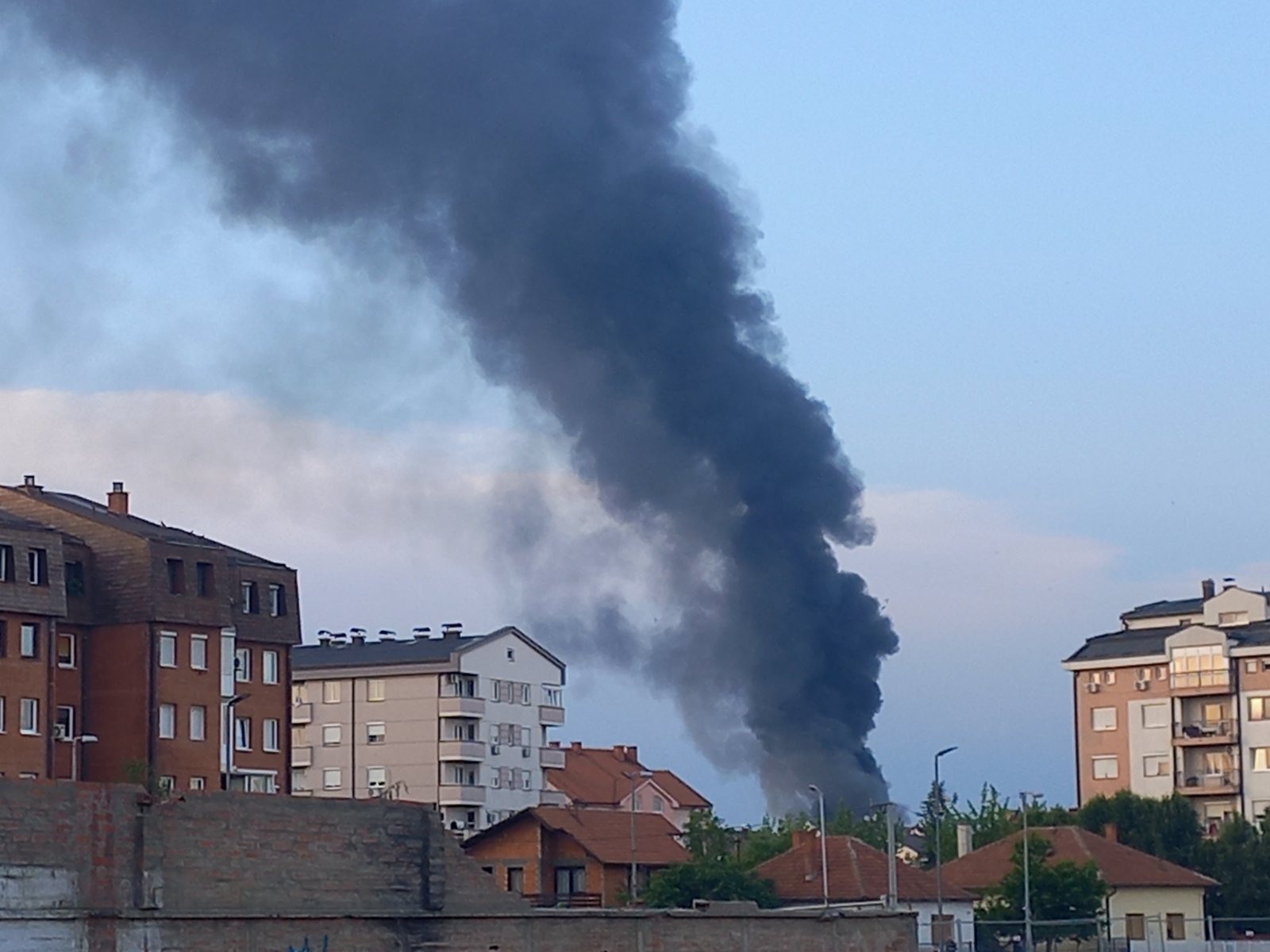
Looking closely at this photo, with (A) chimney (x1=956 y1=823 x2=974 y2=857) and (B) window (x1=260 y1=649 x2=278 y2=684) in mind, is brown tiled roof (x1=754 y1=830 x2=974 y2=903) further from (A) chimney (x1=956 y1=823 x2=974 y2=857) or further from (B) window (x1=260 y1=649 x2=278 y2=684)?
(B) window (x1=260 y1=649 x2=278 y2=684)

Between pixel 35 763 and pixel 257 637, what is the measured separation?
14.8 metres

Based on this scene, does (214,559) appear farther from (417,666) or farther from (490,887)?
(490,887)

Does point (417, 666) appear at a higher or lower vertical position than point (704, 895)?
higher

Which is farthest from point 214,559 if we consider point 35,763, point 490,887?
point 490,887

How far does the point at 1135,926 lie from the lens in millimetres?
86188

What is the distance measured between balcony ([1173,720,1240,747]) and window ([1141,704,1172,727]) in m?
0.90

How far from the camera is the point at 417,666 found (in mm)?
127750

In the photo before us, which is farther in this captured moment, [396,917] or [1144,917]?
[1144,917]

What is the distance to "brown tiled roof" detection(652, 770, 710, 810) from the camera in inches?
6019

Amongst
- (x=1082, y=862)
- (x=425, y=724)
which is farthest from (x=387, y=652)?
(x=1082, y=862)

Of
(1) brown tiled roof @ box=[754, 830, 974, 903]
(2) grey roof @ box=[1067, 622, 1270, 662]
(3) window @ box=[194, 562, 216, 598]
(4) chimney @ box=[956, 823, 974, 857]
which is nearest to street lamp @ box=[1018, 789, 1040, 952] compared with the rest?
(1) brown tiled roof @ box=[754, 830, 974, 903]

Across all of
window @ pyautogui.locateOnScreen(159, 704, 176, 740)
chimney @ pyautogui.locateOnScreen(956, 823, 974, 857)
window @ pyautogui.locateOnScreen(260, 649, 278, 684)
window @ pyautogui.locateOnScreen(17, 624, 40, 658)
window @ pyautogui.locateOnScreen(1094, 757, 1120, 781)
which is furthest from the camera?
window @ pyautogui.locateOnScreen(1094, 757, 1120, 781)

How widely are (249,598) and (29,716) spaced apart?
48.8 feet

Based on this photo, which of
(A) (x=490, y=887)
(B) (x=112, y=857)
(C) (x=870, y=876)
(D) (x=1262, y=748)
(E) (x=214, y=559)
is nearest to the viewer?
(B) (x=112, y=857)
